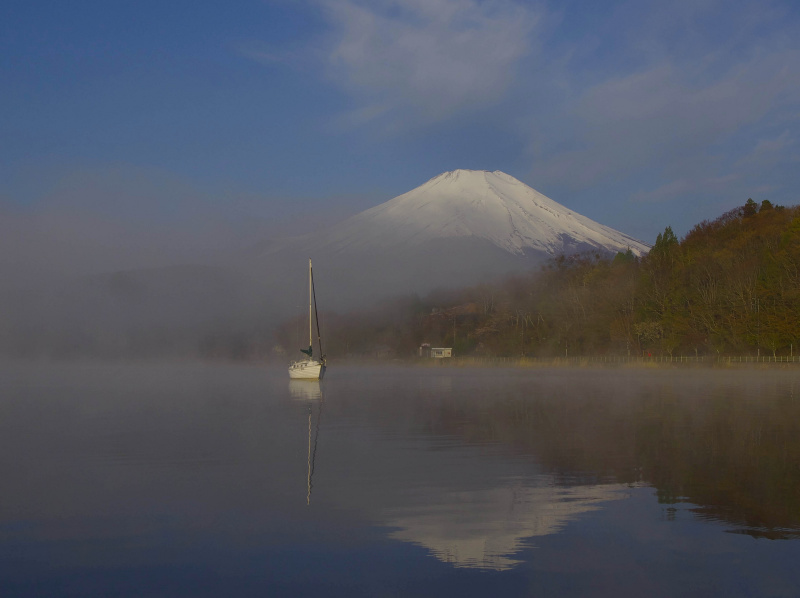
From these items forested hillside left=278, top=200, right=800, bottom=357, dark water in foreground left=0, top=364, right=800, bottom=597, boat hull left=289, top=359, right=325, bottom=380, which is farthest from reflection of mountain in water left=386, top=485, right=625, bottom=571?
forested hillside left=278, top=200, right=800, bottom=357

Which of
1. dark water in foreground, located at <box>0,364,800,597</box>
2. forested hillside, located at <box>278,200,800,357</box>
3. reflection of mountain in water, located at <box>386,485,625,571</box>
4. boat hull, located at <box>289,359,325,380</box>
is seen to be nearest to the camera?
dark water in foreground, located at <box>0,364,800,597</box>

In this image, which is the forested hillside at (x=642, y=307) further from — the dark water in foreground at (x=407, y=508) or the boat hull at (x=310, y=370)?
the dark water in foreground at (x=407, y=508)

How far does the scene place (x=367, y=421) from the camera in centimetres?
2195

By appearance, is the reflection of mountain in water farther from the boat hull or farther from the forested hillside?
the forested hillside

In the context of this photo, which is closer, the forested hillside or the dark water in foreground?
the dark water in foreground

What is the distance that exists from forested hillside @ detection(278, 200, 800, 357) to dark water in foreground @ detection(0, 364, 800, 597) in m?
45.3

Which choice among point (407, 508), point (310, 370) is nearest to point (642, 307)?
point (310, 370)

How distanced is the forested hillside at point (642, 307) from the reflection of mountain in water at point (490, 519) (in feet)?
182

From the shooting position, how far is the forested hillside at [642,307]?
6219cm

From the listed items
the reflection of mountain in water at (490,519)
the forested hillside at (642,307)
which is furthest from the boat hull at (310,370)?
the reflection of mountain in water at (490,519)

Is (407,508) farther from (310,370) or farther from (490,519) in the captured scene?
(310,370)

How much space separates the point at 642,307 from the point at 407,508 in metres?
69.1

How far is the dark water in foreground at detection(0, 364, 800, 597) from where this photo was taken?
727 centimetres

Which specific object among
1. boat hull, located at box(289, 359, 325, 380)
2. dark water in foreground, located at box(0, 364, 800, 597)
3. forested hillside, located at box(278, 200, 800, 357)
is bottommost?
dark water in foreground, located at box(0, 364, 800, 597)
